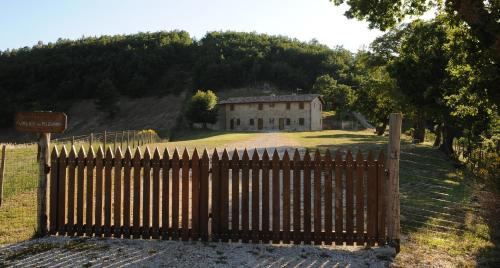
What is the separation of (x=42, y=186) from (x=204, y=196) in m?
2.76

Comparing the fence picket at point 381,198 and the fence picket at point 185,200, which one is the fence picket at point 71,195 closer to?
the fence picket at point 185,200

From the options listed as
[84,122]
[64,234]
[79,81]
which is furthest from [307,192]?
[79,81]

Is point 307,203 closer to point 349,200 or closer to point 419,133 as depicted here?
point 349,200

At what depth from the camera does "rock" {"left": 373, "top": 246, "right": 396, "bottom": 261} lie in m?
5.71

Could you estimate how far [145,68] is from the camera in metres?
111

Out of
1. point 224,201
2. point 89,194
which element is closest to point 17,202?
point 89,194

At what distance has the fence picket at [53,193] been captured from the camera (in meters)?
6.59

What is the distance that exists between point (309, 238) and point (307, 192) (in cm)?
72

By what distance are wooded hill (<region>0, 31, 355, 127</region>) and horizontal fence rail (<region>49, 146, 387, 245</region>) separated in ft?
298

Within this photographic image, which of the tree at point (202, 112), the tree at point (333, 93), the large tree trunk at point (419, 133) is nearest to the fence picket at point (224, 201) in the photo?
the large tree trunk at point (419, 133)

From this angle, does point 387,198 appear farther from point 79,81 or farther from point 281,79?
point 79,81

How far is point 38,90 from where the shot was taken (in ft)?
344

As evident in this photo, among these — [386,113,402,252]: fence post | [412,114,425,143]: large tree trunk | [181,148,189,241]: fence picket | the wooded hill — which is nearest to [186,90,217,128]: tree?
Answer: [412,114,425,143]: large tree trunk

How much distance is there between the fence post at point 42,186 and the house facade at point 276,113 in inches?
2480
